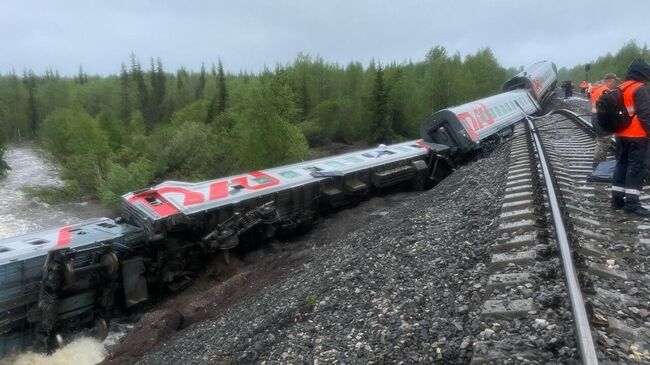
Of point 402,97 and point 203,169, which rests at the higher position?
point 402,97

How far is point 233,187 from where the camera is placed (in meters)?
11.4

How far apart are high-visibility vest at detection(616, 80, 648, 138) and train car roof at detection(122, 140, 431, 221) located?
26.0 ft

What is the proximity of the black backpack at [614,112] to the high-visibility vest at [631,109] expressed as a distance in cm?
3

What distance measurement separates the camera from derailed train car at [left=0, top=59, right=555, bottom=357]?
852cm

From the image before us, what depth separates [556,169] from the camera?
798 centimetres

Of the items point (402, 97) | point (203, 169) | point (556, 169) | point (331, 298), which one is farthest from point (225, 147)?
point (331, 298)

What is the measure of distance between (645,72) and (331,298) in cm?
413

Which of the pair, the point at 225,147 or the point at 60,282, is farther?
the point at 225,147

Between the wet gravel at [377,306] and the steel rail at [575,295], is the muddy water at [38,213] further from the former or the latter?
the steel rail at [575,295]

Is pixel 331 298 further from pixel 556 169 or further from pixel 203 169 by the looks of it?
pixel 203 169

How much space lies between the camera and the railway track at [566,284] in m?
2.70

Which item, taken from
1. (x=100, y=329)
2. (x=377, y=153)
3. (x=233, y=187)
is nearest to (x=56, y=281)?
(x=100, y=329)

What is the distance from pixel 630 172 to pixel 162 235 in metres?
8.28

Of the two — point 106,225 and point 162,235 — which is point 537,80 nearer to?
point 162,235
